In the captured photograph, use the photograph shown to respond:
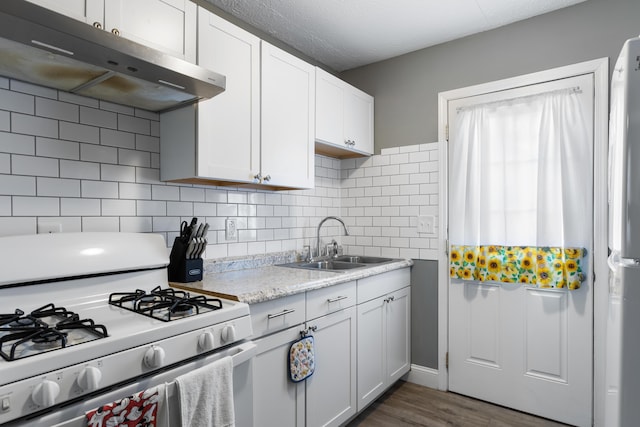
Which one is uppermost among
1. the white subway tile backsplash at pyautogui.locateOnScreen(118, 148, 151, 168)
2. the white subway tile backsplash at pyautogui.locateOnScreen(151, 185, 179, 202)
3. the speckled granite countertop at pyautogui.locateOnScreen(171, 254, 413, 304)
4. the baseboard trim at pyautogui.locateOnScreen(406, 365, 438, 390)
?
the white subway tile backsplash at pyautogui.locateOnScreen(118, 148, 151, 168)

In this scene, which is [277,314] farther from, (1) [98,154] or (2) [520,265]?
(2) [520,265]

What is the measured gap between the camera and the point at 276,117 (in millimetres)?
2221

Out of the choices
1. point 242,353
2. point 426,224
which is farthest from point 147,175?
point 426,224

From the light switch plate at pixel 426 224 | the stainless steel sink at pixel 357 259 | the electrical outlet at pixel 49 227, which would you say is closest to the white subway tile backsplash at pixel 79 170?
the electrical outlet at pixel 49 227

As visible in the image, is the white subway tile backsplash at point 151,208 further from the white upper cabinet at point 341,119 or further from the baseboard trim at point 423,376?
the baseboard trim at point 423,376

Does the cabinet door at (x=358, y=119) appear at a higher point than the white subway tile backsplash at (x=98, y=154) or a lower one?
higher

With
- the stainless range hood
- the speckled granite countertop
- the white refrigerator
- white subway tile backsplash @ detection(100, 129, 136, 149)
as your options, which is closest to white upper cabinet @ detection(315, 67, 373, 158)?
the speckled granite countertop

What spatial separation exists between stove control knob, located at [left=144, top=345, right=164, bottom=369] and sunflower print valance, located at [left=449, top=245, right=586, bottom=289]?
2117 millimetres

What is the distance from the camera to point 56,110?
5.35 feet

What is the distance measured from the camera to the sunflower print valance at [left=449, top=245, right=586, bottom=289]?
2.29 meters

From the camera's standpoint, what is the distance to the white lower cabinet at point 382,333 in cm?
232

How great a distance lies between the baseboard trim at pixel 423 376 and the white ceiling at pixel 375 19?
2475 millimetres

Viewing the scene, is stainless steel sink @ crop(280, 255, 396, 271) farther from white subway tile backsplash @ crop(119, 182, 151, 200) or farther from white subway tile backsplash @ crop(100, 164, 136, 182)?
white subway tile backsplash @ crop(100, 164, 136, 182)

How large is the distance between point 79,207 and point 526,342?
270 centimetres
